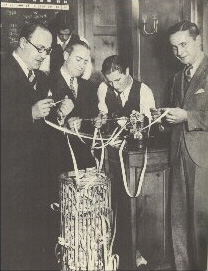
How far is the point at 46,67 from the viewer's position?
65.6 inches

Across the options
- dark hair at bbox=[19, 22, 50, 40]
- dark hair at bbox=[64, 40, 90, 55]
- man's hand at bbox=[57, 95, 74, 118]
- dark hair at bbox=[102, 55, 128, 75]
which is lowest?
man's hand at bbox=[57, 95, 74, 118]

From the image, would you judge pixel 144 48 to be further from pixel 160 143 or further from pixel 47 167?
pixel 47 167

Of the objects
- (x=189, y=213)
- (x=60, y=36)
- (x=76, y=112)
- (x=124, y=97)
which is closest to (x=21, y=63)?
(x=60, y=36)

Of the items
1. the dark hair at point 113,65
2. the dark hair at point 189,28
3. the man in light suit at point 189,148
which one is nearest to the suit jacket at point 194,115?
the man in light suit at point 189,148

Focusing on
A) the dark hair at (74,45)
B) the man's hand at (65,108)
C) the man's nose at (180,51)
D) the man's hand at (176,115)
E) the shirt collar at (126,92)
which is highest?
the dark hair at (74,45)

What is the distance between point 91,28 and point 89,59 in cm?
12

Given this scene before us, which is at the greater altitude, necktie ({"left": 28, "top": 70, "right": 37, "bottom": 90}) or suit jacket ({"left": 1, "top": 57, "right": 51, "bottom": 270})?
necktie ({"left": 28, "top": 70, "right": 37, "bottom": 90})

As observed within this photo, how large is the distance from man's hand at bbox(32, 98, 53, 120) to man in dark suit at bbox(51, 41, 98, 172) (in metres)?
0.05

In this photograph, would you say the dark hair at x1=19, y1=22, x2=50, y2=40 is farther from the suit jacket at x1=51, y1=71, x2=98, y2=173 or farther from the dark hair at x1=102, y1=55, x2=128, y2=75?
the dark hair at x1=102, y1=55, x2=128, y2=75

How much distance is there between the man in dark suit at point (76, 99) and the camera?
1.68m

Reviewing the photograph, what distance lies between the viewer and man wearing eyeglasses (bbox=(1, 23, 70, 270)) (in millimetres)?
1644

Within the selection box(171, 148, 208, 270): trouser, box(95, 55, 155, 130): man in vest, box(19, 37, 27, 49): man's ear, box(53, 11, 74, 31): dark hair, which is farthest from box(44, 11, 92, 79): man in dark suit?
box(171, 148, 208, 270): trouser

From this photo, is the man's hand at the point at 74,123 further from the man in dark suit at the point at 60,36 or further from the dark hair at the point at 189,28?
the dark hair at the point at 189,28

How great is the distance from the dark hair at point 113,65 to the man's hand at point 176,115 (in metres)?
0.25
